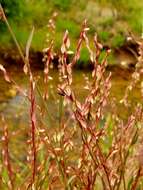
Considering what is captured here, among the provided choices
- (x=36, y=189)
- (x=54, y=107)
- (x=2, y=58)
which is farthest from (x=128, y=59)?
(x=36, y=189)

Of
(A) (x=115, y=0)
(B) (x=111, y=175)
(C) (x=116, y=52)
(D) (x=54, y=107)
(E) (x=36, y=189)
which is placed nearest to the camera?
(B) (x=111, y=175)

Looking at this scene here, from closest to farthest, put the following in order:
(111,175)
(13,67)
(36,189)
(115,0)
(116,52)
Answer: (111,175) < (36,189) < (13,67) < (116,52) < (115,0)

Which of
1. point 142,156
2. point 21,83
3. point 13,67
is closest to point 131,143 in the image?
point 142,156

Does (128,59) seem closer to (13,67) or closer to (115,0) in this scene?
(115,0)

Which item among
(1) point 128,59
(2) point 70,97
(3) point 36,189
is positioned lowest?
(1) point 128,59

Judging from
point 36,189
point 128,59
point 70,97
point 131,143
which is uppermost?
point 70,97

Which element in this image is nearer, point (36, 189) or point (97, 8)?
point (36, 189)

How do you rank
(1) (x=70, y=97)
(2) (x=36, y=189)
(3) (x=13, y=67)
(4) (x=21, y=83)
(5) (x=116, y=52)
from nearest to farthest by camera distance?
(1) (x=70, y=97) < (2) (x=36, y=189) < (4) (x=21, y=83) < (3) (x=13, y=67) < (5) (x=116, y=52)

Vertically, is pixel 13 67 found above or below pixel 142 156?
below

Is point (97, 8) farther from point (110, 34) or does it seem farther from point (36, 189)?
point (36, 189)
